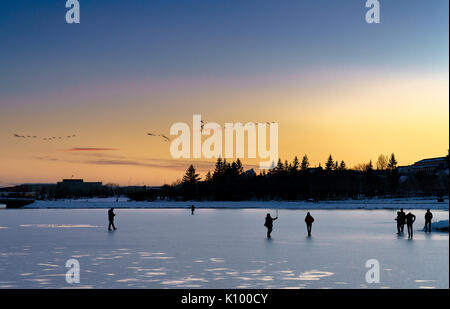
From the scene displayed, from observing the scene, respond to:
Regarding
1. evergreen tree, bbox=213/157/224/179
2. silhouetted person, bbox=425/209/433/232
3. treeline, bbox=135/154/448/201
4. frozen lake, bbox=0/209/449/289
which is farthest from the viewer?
evergreen tree, bbox=213/157/224/179

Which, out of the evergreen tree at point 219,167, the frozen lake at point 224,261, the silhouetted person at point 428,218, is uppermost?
the evergreen tree at point 219,167

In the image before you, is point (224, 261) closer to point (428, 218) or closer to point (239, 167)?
point (428, 218)

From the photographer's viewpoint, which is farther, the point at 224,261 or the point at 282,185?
the point at 282,185

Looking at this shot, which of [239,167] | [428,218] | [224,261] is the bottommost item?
[224,261]

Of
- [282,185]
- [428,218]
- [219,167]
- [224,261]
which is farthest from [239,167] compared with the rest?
[224,261]

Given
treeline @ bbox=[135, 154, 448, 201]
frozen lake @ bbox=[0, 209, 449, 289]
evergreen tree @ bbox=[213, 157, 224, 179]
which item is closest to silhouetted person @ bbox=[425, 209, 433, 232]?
frozen lake @ bbox=[0, 209, 449, 289]

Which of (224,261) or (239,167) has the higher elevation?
(239,167)

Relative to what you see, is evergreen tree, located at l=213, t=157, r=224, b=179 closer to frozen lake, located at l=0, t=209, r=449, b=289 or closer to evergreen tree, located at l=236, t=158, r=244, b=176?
evergreen tree, located at l=236, t=158, r=244, b=176

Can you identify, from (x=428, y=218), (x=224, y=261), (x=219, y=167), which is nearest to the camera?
(x=224, y=261)

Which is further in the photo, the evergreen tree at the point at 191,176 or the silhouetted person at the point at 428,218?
the evergreen tree at the point at 191,176

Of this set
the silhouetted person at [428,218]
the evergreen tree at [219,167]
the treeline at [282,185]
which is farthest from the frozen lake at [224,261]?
the evergreen tree at [219,167]

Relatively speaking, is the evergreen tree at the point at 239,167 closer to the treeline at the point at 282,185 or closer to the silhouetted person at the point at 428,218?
the treeline at the point at 282,185
